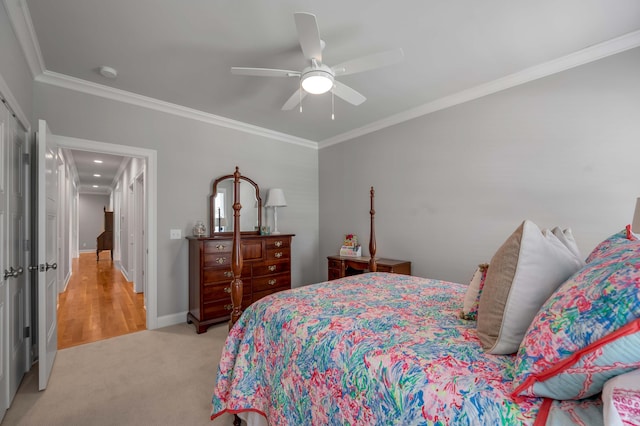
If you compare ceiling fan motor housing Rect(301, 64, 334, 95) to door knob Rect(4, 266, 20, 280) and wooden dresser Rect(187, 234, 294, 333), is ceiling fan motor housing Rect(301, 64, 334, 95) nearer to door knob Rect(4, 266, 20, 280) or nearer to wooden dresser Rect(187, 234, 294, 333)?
wooden dresser Rect(187, 234, 294, 333)

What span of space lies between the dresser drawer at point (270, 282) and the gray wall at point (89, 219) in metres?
10.6

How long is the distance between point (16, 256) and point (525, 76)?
437cm

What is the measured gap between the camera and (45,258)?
209cm

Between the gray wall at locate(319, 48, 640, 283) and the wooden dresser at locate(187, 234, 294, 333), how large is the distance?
4.74 feet

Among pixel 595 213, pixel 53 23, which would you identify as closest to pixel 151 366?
pixel 53 23

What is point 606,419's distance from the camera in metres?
0.61

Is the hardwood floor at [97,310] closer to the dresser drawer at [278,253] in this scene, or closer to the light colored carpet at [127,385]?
the light colored carpet at [127,385]

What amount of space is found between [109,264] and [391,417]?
31.1 feet

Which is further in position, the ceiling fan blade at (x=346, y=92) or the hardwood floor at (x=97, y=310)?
the hardwood floor at (x=97, y=310)

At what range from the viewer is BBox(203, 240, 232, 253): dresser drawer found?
3.24 m

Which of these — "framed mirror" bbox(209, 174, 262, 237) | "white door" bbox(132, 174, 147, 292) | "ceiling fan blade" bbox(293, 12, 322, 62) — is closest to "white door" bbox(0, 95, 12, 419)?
"ceiling fan blade" bbox(293, 12, 322, 62)

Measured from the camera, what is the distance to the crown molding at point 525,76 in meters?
2.22

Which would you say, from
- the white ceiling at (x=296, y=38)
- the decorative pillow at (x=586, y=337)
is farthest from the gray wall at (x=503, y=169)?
the decorative pillow at (x=586, y=337)

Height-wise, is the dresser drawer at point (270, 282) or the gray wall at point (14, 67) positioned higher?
the gray wall at point (14, 67)
